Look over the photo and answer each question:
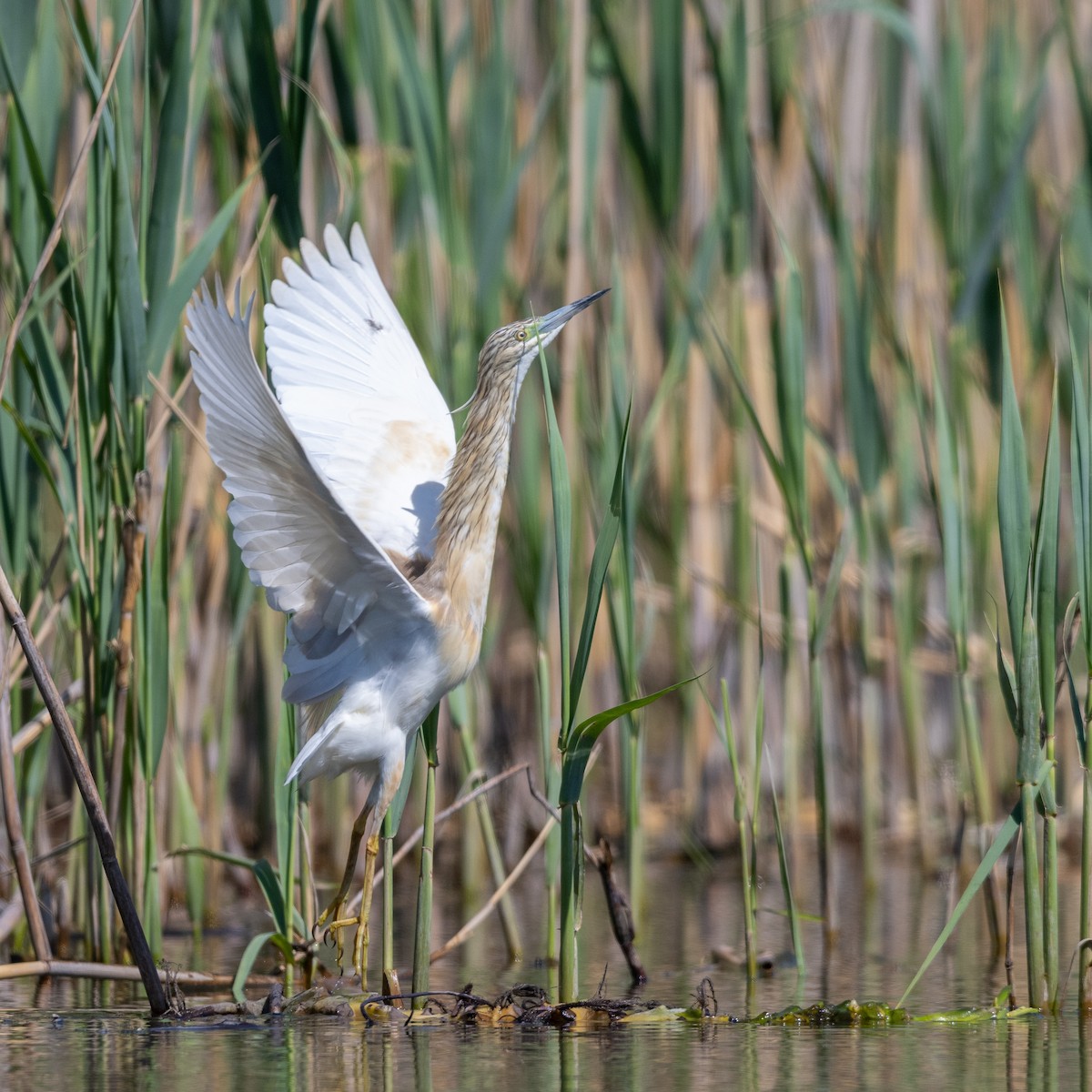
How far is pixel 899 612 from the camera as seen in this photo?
5770 millimetres

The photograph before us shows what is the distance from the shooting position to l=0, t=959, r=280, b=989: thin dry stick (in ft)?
11.8

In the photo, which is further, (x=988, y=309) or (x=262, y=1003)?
(x=988, y=309)

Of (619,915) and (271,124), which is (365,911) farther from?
(271,124)

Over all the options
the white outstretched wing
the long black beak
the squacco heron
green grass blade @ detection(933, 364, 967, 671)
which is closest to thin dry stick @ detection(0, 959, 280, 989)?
the squacco heron

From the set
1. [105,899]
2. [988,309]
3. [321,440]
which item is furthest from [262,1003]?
[988,309]

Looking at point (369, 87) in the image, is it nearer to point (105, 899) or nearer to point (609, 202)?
point (609, 202)

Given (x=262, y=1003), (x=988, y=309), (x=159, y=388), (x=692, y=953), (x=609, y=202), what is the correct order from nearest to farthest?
(x=262, y=1003) → (x=159, y=388) → (x=692, y=953) → (x=988, y=309) → (x=609, y=202)

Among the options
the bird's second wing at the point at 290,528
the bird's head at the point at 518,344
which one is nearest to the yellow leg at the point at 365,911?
the bird's second wing at the point at 290,528

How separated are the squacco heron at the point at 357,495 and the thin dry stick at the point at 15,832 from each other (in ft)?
2.00

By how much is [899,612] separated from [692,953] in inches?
67.3

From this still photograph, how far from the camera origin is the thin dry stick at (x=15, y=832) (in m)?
3.69

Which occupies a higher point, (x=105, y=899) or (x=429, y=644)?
(x=429, y=644)

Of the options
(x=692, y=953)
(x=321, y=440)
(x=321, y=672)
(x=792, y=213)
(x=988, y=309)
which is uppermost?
(x=792, y=213)

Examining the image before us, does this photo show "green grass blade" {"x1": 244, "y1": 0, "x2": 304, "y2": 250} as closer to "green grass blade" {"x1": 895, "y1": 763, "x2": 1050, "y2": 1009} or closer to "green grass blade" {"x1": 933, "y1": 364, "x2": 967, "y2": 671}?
"green grass blade" {"x1": 933, "y1": 364, "x2": 967, "y2": 671}
